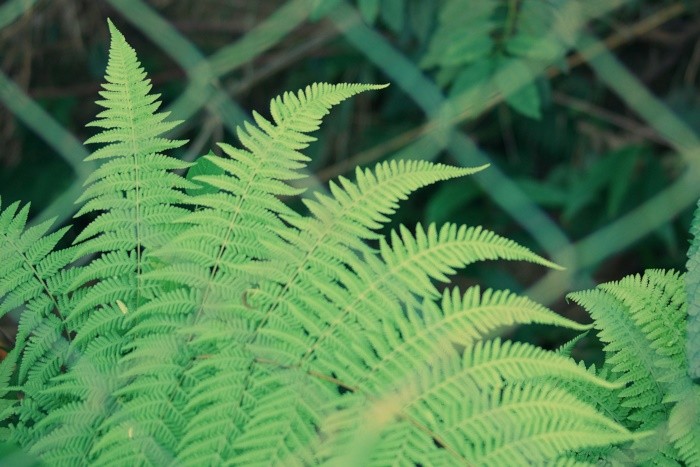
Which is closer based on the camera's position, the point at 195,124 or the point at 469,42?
the point at 469,42

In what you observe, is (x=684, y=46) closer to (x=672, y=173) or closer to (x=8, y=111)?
(x=672, y=173)

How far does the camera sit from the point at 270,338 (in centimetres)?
63

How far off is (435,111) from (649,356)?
1.08 metres

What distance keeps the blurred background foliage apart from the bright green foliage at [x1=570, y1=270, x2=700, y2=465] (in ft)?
2.64

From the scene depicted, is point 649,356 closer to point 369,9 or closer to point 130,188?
point 130,188

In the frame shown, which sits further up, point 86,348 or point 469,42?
point 469,42

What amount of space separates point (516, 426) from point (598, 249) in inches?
49.1

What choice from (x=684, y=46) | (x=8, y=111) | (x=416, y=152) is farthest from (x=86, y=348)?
(x=684, y=46)

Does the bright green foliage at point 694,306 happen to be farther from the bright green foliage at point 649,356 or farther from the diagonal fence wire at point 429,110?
the diagonal fence wire at point 429,110

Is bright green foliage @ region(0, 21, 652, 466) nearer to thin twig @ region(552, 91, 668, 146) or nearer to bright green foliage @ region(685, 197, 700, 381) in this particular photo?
bright green foliage @ region(685, 197, 700, 381)

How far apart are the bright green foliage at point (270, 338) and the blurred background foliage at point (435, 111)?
2.81ft

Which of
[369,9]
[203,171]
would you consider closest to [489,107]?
[369,9]

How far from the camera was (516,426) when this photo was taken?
0.58m

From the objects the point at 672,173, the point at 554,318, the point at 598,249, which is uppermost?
the point at 672,173
